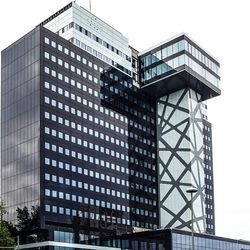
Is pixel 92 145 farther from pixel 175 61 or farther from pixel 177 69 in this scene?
pixel 175 61

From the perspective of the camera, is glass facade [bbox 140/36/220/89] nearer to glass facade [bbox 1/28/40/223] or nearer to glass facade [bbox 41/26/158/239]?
glass facade [bbox 41/26/158/239]

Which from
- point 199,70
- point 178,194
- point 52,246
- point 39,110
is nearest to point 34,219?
point 52,246

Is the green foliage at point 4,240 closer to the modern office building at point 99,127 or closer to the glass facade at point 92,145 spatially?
the modern office building at point 99,127

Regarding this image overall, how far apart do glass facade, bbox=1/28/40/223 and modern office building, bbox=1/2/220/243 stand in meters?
0.22

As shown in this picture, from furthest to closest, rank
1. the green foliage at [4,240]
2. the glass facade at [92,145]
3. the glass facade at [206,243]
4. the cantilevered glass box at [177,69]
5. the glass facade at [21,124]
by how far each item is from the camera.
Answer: the cantilevered glass box at [177,69]
the glass facade at [206,243]
the glass facade at [92,145]
the glass facade at [21,124]
the green foliage at [4,240]

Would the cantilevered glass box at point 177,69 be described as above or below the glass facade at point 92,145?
above

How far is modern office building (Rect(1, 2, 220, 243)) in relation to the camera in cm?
10694

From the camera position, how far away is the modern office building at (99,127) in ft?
351

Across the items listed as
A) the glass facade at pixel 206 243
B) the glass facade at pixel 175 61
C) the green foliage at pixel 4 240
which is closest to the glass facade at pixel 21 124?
the green foliage at pixel 4 240

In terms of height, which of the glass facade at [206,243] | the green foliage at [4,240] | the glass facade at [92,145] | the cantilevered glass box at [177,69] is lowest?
the glass facade at [206,243]

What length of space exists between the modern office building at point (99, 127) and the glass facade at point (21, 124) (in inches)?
8.7

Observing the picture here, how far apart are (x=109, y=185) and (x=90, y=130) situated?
13.0 metres

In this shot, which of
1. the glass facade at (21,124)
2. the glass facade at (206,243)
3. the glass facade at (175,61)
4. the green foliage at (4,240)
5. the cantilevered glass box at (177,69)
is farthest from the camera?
the glass facade at (175,61)

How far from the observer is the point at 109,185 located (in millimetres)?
119125
